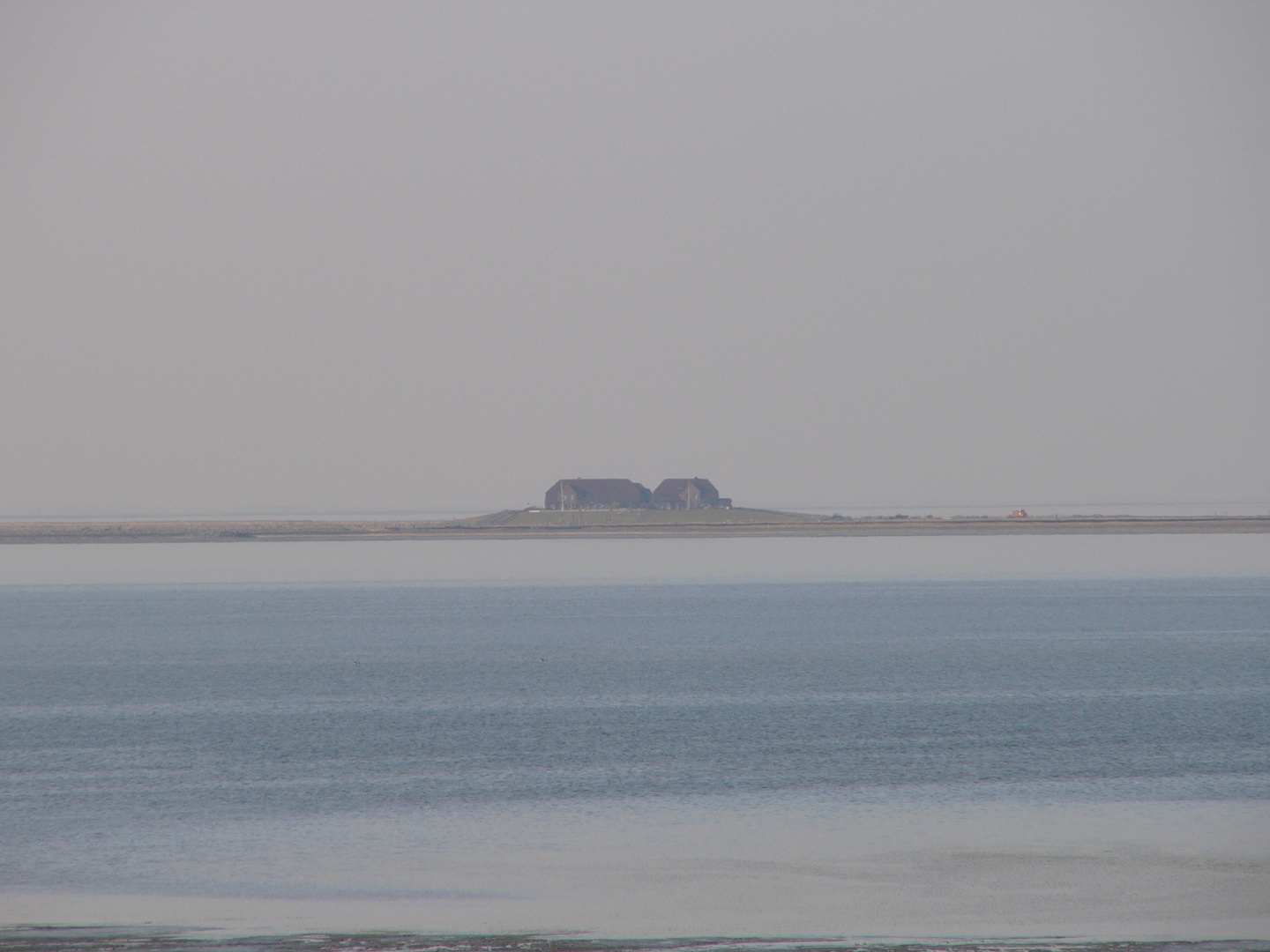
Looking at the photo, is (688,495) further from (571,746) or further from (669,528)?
(571,746)

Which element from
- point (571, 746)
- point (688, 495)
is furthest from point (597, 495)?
point (571, 746)

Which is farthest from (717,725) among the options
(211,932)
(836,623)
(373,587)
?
(373,587)

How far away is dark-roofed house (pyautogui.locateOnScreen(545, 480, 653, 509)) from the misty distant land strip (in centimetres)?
137

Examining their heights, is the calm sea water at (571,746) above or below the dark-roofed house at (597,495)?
below

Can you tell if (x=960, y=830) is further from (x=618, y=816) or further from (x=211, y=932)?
(x=211, y=932)

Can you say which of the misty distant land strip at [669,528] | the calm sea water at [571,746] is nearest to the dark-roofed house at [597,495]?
the misty distant land strip at [669,528]

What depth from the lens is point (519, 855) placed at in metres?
21.1

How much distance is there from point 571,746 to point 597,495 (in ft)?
442

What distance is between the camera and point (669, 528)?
508 ft

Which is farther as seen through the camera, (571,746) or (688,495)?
(688,495)

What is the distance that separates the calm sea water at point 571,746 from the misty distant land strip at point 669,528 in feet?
303

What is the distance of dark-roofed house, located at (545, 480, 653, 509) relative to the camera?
165 m

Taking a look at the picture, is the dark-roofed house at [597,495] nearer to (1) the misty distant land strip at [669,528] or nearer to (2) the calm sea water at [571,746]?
(1) the misty distant land strip at [669,528]

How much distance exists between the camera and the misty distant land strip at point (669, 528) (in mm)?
155750
